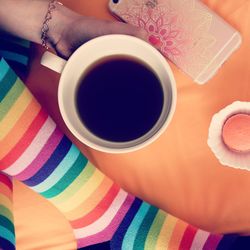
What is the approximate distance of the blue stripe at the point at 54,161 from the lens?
62 centimetres

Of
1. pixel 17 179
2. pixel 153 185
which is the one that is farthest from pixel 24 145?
pixel 153 185

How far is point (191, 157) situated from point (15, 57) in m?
0.27

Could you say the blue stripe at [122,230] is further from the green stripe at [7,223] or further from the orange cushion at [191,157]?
the green stripe at [7,223]

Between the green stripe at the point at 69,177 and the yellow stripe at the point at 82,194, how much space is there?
0.06 feet

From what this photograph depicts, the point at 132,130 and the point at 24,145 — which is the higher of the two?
the point at 132,130

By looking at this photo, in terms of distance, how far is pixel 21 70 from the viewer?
2.08 feet

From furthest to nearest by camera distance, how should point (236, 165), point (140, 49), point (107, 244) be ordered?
point (107, 244) < point (236, 165) < point (140, 49)

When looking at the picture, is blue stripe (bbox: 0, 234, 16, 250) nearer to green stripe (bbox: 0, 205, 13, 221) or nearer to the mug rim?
green stripe (bbox: 0, 205, 13, 221)

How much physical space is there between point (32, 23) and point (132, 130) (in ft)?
0.68

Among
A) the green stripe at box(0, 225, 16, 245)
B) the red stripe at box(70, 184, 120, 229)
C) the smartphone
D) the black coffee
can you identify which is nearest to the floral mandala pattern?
the smartphone

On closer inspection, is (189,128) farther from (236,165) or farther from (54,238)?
(54,238)

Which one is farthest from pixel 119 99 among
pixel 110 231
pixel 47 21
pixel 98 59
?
pixel 110 231

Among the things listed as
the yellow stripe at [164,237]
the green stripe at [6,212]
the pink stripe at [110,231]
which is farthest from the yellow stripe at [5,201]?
the yellow stripe at [164,237]

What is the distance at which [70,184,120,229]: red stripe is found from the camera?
68 cm
